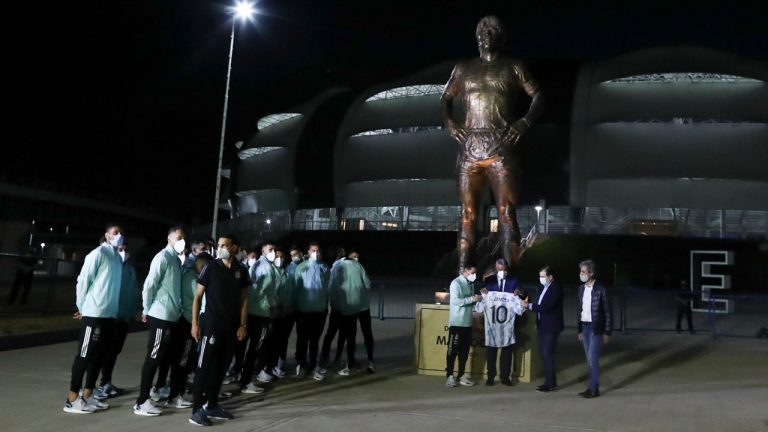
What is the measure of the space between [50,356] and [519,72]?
9.33 metres

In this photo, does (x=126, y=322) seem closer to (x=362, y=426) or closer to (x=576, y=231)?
(x=362, y=426)

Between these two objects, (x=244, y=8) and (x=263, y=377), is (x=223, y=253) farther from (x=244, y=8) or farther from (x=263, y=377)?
(x=244, y=8)

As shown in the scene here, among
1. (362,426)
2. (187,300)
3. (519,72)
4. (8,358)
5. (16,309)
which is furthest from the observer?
(16,309)

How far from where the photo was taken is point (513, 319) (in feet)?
28.3

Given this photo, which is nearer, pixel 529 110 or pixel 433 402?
pixel 433 402

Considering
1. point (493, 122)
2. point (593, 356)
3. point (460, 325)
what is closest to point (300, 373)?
point (460, 325)

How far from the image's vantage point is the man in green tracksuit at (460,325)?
8430 mm

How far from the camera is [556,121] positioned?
148 ft

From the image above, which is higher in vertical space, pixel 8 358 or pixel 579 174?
pixel 579 174

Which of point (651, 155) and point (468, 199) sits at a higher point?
point (651, 155)

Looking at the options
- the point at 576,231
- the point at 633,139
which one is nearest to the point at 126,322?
the point at 576,231

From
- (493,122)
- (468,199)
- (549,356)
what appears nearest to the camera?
(549,356)

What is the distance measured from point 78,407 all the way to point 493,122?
24.5 ft

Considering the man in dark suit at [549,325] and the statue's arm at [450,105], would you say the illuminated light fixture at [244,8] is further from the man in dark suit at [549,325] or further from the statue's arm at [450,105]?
the man in dark suit at [549,325]
